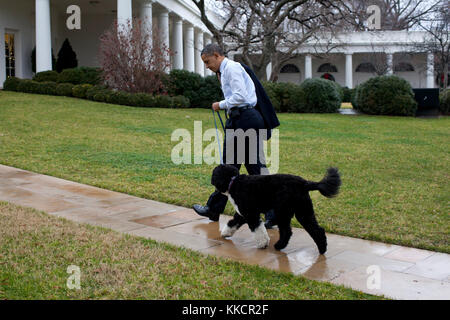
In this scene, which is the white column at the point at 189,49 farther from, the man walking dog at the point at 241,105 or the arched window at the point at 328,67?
the man walking dog at the point at 241,105

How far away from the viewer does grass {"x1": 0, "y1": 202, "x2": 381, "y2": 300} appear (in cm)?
353

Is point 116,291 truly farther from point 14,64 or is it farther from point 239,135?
point 14,64

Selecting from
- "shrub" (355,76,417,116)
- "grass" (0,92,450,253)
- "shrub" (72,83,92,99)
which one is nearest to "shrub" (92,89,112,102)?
"shrub" (72,83,92,99)

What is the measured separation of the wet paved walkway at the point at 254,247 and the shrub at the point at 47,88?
13.9m

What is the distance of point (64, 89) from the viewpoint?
788 inches

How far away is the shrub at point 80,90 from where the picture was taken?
19.8m

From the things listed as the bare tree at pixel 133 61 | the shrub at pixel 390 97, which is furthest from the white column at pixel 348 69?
the bare tree at pixel 133 61

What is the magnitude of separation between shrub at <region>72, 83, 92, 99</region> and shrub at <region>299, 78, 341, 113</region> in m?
9.14

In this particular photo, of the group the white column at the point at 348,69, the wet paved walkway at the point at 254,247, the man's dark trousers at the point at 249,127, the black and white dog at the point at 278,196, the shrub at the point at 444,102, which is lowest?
the wet paved walkway at the point at 254,247

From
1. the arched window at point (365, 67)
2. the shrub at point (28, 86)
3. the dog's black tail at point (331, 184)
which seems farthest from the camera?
the arched window at point (365, 67)

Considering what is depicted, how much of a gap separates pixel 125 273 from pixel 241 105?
2221mm
